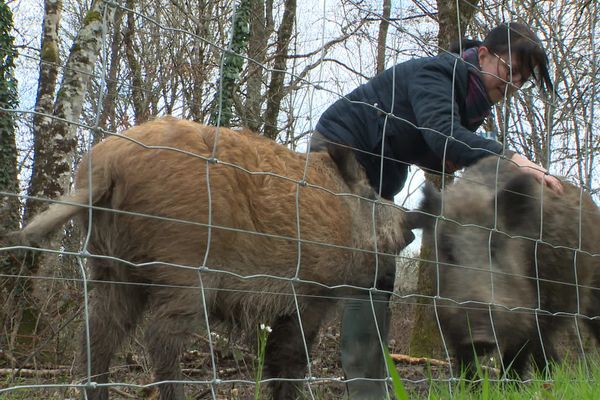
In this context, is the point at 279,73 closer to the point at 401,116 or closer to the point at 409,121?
the point at 401,116

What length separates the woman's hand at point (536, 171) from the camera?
4.09 meters

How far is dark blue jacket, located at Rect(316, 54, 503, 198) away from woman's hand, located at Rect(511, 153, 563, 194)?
219 millimetres

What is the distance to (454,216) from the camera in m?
4.59

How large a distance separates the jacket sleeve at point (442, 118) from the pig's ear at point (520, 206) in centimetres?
53

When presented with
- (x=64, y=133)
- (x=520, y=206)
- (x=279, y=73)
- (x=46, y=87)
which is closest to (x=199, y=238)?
(x=520, y=206)

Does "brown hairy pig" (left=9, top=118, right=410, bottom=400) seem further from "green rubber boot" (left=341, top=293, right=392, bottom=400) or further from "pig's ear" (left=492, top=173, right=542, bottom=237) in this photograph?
"pig's ear" (left=492, top=173, right=542, bottom=237)

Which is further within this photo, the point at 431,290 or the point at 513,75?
the point at 431,290

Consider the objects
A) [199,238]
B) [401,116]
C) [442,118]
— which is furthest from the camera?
[401,116]

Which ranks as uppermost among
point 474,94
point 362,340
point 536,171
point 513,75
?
point 513,75

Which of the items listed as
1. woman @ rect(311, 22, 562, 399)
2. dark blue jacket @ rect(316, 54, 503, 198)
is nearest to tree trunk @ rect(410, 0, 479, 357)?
woman @ rect(311, 22, 562, 399)

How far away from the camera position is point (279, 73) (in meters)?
9.09

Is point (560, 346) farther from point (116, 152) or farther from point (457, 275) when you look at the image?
point (116, 152)

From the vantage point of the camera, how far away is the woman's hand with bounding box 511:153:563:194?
409 cm

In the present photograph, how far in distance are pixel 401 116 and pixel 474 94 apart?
443 mm
